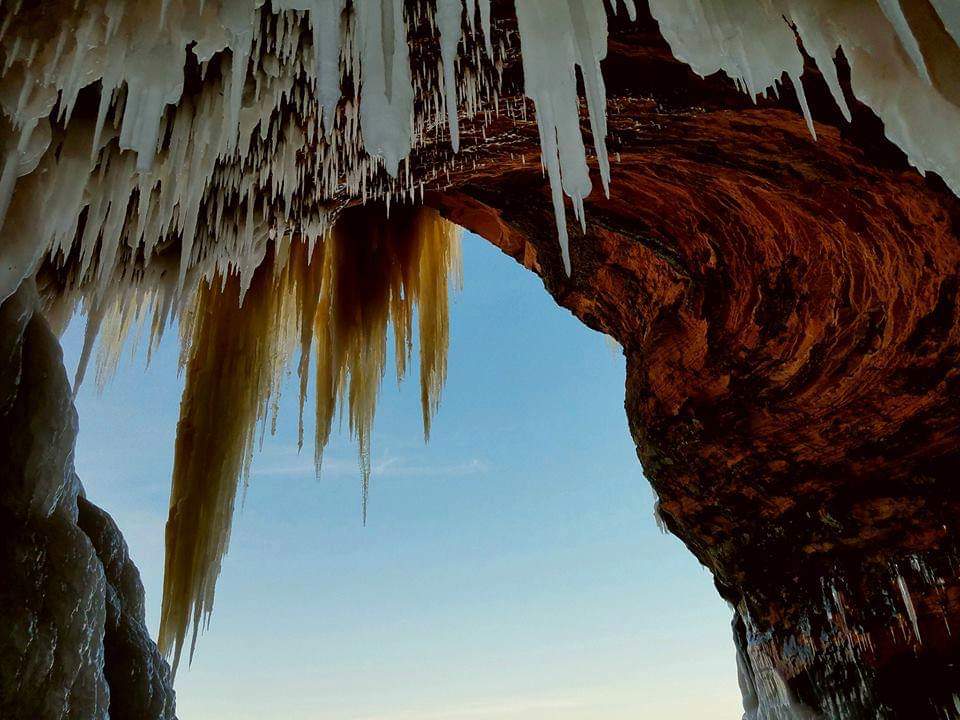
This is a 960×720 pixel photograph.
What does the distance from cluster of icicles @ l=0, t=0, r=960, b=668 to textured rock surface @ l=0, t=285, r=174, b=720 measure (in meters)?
0.42

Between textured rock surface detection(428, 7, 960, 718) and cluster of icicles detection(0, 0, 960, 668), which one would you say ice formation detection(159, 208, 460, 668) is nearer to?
cluster of icicles detection(0, 0, 960, 668)

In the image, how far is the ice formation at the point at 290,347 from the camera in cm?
377

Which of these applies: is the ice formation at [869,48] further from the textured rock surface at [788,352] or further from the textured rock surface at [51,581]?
the textured rock surface at [51,581]

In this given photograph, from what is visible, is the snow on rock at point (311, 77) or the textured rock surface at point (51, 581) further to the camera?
the textured rock surface at point (51, 581)

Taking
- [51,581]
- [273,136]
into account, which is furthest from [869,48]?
[51,581]

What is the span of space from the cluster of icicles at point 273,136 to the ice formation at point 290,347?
1 cm

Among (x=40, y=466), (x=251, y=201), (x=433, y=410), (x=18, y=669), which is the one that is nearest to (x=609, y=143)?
(x=251, y=201)

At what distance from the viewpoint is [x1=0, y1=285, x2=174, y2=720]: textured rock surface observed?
182 centimetres

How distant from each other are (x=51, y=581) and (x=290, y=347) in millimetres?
2562

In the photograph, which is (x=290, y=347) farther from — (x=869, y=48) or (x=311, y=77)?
(x=869, y=48)

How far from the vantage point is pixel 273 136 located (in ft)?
9.27

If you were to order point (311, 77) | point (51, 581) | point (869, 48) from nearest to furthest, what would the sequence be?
point (869, 48) < point (51, 581) < point (311, 77)

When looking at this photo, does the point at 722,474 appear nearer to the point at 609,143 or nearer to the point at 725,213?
the point at 725,213

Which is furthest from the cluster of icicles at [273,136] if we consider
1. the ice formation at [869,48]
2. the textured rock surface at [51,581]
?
the textured rock surface at [51,581]
